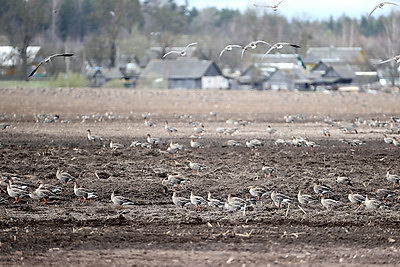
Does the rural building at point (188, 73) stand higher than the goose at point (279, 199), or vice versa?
the rural building at point (188, 73)

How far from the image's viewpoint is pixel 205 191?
19.9 m

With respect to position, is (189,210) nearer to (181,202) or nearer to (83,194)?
(181,202)

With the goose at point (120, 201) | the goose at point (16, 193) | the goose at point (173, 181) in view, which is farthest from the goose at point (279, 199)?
the goose at point (16, 193)

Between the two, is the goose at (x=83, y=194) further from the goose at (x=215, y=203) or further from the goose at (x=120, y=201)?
the goose at (x=215, y=203)

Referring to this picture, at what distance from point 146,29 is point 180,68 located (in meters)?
8.63

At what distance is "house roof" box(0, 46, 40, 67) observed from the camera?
172 ft

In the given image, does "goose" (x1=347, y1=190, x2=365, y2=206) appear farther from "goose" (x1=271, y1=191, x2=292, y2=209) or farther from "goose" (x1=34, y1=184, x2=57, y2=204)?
"goose" (x1=34, y1=184, x2=57, y2=204)

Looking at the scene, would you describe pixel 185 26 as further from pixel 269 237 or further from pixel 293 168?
pixel 269 237

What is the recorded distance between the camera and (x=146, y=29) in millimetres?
90438

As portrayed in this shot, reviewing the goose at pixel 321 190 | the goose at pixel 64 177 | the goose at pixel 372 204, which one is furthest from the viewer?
the goose at pixel 64 177

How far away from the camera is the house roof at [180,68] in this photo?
316ft

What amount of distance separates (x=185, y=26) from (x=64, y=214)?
9049 centimetres

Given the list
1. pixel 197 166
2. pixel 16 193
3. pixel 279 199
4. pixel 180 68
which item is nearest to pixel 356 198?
pixel 279 199

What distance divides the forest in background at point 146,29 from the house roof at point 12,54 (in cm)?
56
